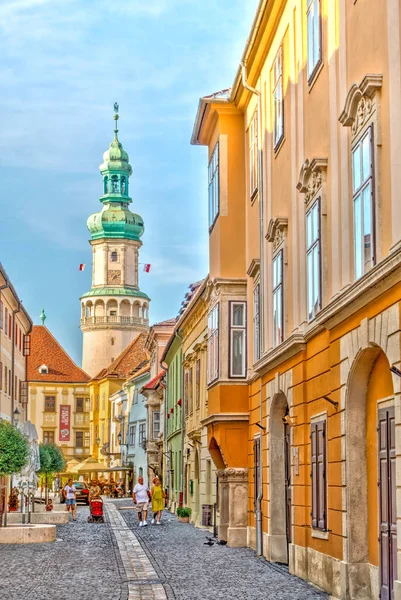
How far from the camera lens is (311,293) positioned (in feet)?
56.5

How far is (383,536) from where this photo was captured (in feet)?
43.0

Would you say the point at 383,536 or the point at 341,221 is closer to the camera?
the point at 383,536

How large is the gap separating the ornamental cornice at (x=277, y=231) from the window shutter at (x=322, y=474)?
4.64m

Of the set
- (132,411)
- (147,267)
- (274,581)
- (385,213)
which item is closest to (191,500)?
Result: (274,581)

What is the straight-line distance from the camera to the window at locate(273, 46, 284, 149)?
20.5 metres

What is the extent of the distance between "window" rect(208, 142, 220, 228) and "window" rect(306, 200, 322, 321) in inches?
368

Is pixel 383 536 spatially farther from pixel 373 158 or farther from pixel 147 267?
pixel 147 267

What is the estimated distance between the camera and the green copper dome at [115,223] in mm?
126631

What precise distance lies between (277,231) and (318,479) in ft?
18.2

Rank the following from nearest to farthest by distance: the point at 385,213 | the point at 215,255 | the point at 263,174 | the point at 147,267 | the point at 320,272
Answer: the point at 385,213
the point at 320,272
the point at 263,174
the point at 215,255
the point at 147,267

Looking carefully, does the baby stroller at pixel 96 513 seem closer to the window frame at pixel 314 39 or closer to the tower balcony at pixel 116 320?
the window frame at pixel 314 39

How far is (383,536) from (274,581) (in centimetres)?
408

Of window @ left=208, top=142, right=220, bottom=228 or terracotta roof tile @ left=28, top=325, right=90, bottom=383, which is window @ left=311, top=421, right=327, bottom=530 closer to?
window @ left=208, top=142, right=220, bottom=228

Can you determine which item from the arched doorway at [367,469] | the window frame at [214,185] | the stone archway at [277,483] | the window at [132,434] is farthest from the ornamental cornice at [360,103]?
the window at [132,434]
